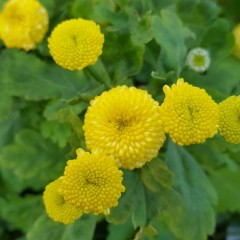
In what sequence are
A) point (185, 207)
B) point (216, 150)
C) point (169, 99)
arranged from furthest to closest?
1. point (216, 150)
2. point (185, 207)
3. point (169, 99)

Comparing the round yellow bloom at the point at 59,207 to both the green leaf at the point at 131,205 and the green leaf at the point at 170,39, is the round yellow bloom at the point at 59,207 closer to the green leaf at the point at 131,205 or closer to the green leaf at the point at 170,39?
the green leaf at the point at 131,205

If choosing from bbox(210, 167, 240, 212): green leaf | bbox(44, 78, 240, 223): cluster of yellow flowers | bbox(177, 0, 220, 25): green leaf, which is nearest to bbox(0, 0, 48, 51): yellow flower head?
bbox(177, 0, 220, 25): green leaf

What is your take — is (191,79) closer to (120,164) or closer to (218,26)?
(218,26)

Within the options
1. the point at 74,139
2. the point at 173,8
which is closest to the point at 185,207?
the point at 74,139

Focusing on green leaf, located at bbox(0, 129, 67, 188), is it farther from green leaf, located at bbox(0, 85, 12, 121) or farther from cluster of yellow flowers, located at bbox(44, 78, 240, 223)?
cluster of yellow flowers, located at bbox(44, 78, 240, 223)

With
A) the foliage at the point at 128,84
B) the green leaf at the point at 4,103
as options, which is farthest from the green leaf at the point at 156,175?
the green leaf at the point at 4,103

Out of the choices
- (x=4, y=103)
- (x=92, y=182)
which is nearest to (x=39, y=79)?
(x=4, y=103)
